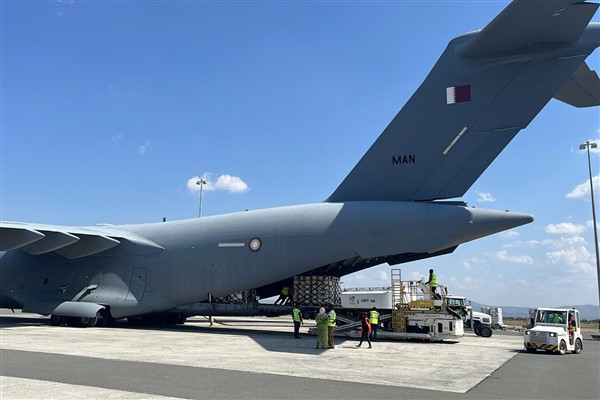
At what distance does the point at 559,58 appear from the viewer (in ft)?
45.9

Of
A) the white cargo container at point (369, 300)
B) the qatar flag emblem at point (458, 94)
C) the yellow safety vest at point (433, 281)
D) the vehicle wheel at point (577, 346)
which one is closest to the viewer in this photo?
the qatar flag emblem at point (458, 94)

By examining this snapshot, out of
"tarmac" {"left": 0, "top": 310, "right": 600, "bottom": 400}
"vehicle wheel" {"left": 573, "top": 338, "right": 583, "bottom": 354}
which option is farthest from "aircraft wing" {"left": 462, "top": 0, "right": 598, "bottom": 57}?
"vehicle wheel" {"left": 573, "top": 338, "right": 583, "bottom": 354}

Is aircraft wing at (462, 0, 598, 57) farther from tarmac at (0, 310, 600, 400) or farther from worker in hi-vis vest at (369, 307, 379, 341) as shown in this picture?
worker in hi-vis vest at (369, 307, 379, 341)

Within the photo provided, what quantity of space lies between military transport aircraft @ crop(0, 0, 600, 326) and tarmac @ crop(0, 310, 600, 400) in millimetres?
3371

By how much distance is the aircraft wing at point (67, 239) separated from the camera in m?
17.7

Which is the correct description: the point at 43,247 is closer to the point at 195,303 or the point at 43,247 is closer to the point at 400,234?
the point at 195,303

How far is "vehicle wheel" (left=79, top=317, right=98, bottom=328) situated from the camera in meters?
19.8

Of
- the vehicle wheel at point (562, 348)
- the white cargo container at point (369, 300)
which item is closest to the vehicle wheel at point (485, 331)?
the vehicle wheel at point (562, 348)

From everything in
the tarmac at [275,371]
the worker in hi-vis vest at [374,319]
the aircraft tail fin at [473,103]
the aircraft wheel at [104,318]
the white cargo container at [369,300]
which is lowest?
the tarmac at [275,371]

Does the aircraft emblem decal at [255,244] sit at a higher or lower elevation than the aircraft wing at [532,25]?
lower

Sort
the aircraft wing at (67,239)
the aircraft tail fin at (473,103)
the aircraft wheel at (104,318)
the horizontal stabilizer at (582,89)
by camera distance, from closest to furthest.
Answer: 1. the aircraft tail fin at (473,103)
2. the horizontal stabilizer at (582,89)
3. the aircraft wing at (67,239)
4. the aircraft wheel at (104,318)

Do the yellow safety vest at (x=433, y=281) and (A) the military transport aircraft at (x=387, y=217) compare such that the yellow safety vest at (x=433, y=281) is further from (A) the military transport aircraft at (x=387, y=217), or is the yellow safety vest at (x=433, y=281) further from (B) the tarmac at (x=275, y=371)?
(B) the tarmac at (x=275, y=371)

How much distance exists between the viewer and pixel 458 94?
15547 mm

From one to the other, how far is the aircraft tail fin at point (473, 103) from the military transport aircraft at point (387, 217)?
3 cm
